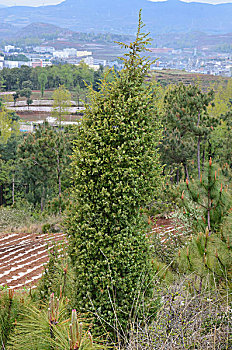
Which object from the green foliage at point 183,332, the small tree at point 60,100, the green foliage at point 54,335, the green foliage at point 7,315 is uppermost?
the small tree at point 60,100

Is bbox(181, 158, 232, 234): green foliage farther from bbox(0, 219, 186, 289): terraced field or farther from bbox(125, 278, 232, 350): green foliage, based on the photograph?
bbox(125, 278, 232, 350): green foliage

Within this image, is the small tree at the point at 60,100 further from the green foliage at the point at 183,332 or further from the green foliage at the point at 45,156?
the green foliage at the point at 183,332

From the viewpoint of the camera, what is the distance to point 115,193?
9.63 ft

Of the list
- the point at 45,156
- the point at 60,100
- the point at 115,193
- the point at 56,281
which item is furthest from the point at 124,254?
the point at 60,100

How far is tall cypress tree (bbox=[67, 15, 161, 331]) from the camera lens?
2.91 m

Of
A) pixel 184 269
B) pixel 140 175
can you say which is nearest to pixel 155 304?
pixel 184 269

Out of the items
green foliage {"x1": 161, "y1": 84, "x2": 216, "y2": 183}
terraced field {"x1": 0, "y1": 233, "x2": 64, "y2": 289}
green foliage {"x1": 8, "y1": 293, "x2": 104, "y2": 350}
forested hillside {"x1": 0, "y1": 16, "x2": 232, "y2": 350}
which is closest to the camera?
green foliage {"x1": 8, "y1": 293, "x2": 104, "y2": 350}

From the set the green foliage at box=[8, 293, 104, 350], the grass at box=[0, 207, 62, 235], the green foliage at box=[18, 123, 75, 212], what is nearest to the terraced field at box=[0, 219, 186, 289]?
the grass at box=[0, 207, 62, 235]

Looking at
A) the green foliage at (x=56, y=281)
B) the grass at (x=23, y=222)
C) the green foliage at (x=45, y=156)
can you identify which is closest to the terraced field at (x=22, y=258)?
the grass at (x=23, y=222)

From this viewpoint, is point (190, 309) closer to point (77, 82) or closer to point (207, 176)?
point (207, 176)

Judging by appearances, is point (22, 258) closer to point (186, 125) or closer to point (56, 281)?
point (56, 281)

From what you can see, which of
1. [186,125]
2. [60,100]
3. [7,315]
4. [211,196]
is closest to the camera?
[7,315]

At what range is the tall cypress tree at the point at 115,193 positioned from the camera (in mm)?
2912

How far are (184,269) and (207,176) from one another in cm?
135
